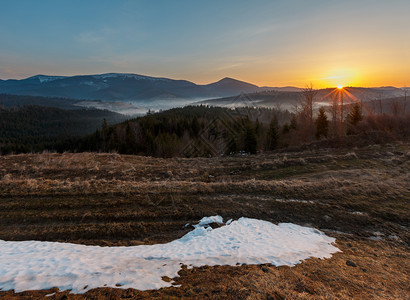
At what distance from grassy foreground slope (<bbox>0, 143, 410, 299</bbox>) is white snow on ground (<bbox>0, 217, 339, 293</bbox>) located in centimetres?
32

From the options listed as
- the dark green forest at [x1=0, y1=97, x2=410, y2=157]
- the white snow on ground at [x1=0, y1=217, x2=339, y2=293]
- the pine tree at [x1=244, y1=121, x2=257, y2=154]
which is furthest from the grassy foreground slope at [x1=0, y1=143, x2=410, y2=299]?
the pine tree at [x1=244, y1=121, x2=257, y2=154]

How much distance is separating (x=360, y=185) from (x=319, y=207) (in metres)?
4.31

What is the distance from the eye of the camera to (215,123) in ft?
227

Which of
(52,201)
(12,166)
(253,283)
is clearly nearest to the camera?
(253,283)

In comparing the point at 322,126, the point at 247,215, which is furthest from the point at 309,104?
the point at 247,215

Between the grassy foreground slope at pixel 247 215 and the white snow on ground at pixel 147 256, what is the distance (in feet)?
1.06

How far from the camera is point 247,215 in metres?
8.67

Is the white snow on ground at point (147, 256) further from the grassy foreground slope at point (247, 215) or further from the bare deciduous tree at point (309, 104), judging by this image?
the bare deciduous tree at point (309, 104)

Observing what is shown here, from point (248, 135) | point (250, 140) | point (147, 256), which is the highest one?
point (248, 135)

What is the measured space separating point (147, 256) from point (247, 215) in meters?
4.58

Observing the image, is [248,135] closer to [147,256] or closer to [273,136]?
[273,136]

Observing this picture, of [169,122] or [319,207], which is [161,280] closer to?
[319,207]

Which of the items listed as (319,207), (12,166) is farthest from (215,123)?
(319,207)

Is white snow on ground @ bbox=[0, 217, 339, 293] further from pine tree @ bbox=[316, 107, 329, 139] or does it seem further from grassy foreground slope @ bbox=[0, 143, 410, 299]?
pine tree @ bbox=[316, 107, 329, 139]
